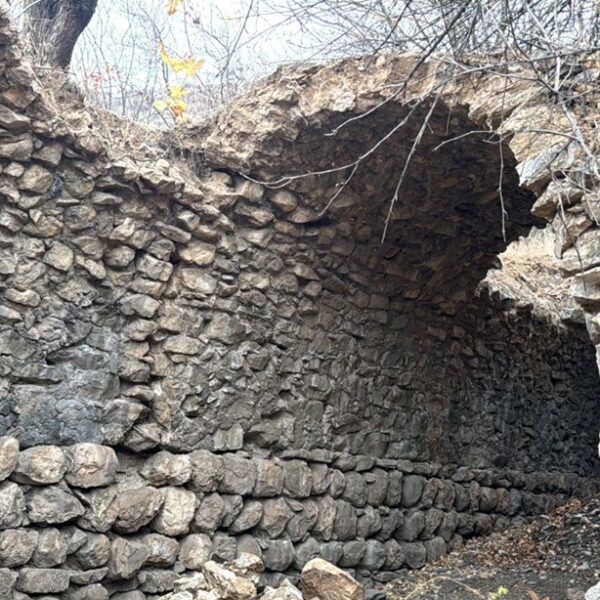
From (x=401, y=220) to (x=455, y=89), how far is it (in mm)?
1314

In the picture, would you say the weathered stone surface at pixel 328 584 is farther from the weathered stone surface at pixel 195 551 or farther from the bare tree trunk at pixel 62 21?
the bare tree trunk at pixel 62 21

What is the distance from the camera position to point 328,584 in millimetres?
3826

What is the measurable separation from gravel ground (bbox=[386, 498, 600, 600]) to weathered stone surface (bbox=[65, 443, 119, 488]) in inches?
79.7

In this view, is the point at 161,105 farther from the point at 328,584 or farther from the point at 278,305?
the point at 328,584

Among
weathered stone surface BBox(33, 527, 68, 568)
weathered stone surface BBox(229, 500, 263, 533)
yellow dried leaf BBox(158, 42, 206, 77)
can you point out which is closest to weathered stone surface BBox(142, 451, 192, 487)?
weathered stone surface BBox(229, 500, 263, 533)

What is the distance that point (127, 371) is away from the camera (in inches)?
152

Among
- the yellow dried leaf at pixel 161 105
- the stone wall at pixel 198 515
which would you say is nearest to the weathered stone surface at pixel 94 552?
the stone wall at pixel 198 515

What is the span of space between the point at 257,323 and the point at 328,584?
1541 mm

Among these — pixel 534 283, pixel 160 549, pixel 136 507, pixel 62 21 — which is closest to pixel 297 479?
pixel 160 549

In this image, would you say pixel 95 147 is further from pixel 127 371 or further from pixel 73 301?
pixel 127 371

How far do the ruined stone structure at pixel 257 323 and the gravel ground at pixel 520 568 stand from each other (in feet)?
0.66

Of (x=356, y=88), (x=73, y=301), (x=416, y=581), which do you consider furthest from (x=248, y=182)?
(x=416, y=581)

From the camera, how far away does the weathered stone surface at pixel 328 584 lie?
377 cm

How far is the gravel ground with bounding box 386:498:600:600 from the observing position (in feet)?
14.7
